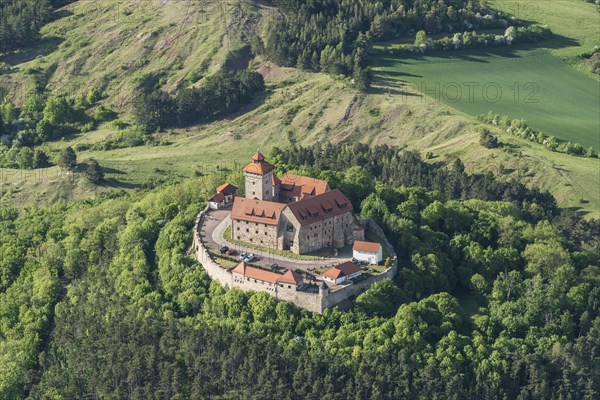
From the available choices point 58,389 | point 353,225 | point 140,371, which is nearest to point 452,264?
point 353,225

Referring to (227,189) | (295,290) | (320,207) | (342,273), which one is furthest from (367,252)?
(227,189)

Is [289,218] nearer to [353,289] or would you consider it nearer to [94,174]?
[353,289]

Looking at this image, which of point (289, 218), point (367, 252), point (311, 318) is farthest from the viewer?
point (289, 218)

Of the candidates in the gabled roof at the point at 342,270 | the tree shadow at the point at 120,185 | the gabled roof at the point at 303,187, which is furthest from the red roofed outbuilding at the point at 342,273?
the tree shadow at the point at 120,185

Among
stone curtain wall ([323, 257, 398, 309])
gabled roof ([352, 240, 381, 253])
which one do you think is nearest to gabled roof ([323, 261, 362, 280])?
stone curtain wall ([323, 257, 398, 309])

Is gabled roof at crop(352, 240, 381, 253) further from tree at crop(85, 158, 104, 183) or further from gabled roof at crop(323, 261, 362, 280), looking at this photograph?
tree at crop(85, 158, 104, 183)
